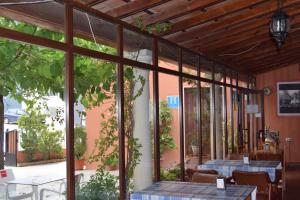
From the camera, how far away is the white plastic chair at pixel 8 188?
2926 millimetres

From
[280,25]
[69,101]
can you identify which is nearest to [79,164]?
[69,101]

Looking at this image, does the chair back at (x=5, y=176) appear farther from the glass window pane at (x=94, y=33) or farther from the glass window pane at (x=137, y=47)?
the glass window pane at (x=137, y=47)

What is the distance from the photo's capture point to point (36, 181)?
316cm

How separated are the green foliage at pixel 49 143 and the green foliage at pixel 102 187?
62 centimetres

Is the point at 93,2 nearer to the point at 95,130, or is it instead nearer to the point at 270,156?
the point at 95,130

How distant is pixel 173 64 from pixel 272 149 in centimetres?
348

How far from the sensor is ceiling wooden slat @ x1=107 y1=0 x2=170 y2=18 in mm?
3967

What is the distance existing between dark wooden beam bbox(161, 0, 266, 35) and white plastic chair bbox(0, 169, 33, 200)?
106 inches

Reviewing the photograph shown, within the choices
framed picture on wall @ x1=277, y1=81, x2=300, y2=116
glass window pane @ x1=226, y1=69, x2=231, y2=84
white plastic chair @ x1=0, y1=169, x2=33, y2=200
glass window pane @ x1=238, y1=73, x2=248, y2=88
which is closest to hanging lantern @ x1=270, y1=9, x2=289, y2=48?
white plastic chair @ x1=0, y1=169, x2=33, y2=200

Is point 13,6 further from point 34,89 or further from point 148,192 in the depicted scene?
point 148,192

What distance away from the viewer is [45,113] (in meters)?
3.18

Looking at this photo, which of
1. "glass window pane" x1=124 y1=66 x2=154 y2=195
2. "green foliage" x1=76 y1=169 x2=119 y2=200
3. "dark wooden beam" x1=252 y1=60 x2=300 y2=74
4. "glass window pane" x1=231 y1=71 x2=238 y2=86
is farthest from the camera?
"dark wooden beam" x1=252 y1=60 x2=300 y2=74

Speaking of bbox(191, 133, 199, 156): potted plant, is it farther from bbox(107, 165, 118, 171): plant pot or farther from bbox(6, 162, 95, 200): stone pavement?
bbox(6, 162, 95, 200): stone pavement

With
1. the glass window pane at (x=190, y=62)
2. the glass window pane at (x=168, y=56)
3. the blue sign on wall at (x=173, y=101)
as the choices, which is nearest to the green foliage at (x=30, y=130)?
the glass window pane at (x=168, y=56)
